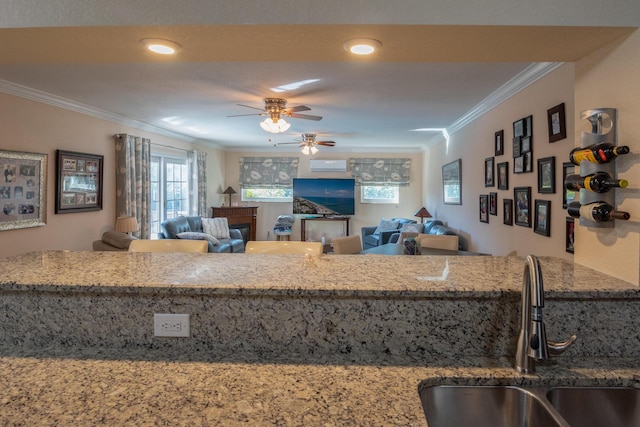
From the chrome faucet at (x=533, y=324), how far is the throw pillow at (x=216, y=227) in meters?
6.22

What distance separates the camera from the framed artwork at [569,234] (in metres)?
2.63

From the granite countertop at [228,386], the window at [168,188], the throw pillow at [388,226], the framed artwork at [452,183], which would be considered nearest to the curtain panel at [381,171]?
the throw pillow at [388,226]

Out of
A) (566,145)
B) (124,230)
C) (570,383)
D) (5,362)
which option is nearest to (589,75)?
(570,383)

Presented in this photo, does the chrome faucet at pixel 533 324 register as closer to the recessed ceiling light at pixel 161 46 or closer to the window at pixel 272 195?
the recessed ceiling light at pixel 161 46

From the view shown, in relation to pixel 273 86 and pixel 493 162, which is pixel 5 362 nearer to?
pixel 273 86

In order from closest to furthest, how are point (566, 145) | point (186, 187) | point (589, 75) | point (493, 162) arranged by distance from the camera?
point (589, 75) → point (566, 145) → point (493, 162) → point (186, 187)

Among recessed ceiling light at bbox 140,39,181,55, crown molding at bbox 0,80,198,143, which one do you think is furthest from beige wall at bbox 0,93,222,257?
recessed ceiling light at bbox 140,39,181,55

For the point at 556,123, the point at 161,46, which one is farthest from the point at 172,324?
the point at 556,123

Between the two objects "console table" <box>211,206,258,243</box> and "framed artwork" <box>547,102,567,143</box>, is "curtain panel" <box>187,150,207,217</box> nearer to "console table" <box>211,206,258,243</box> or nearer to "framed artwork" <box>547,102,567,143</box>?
"console table" <box>211,206,258,243</box>

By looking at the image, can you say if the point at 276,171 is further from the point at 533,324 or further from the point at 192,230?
the point at 533,324

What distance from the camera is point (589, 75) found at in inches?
56.2

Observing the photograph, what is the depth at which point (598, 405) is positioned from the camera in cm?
102

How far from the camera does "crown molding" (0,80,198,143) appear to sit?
3.72 meters

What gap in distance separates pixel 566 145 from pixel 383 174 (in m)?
5.71
